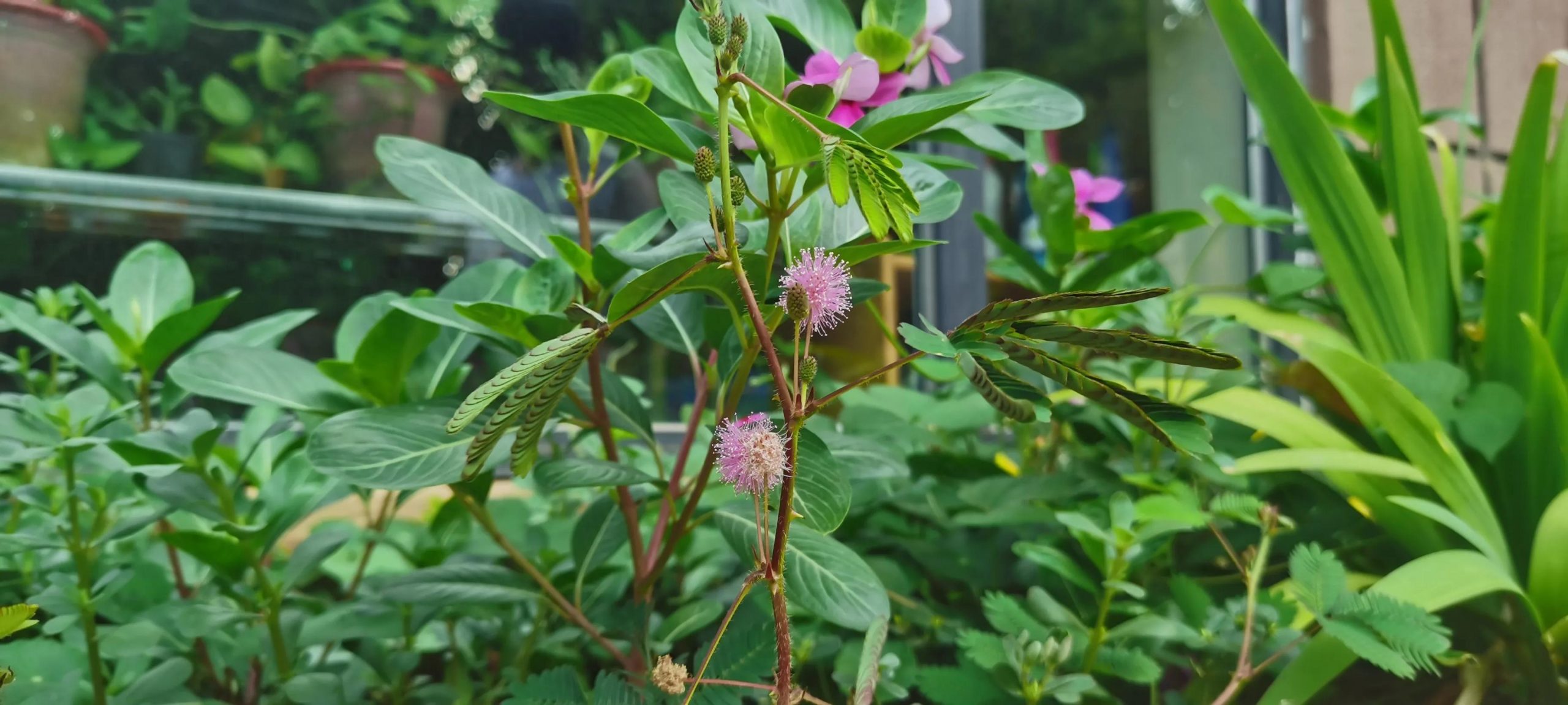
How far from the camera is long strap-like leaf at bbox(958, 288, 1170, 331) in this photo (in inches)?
11.6

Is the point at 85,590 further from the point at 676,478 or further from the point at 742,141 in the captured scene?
the point at 742,141

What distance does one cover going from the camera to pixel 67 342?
0.59 meters

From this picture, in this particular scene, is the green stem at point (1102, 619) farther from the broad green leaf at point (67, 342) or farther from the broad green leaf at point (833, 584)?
the broad green leaf at point (67, 342)

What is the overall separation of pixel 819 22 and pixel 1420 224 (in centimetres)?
64

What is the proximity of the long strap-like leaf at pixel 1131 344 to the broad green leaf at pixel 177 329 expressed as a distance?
56 cm

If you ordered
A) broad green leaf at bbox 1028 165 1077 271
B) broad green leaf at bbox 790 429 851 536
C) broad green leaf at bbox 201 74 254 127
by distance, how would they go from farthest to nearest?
broad green leaf at bbox 201 74 254 127
broad green leaf at bbox 1028 165 1077 271
broad green leaf at bbox 790 429 851 536

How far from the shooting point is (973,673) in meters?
0.54

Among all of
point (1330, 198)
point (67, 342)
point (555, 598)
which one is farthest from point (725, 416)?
point (1330, 198)

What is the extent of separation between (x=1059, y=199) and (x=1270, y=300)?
1.19 ft

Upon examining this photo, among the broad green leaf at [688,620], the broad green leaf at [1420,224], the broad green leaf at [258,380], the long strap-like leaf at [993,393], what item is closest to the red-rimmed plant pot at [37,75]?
the broad green leaf at [258,380]

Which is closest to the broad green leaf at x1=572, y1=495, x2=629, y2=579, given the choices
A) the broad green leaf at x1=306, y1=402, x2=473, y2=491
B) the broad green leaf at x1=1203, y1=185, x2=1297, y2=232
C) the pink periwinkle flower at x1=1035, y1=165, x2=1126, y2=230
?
Answer: the broad green leaf at x1=306, y1=402, x2=473, y2=491

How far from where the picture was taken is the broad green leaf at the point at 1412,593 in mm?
503

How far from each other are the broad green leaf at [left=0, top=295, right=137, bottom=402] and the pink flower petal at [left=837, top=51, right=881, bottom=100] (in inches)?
22.6

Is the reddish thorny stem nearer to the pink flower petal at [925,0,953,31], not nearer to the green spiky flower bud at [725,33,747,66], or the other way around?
the green spiky flower bud at [725,33,747,66]
